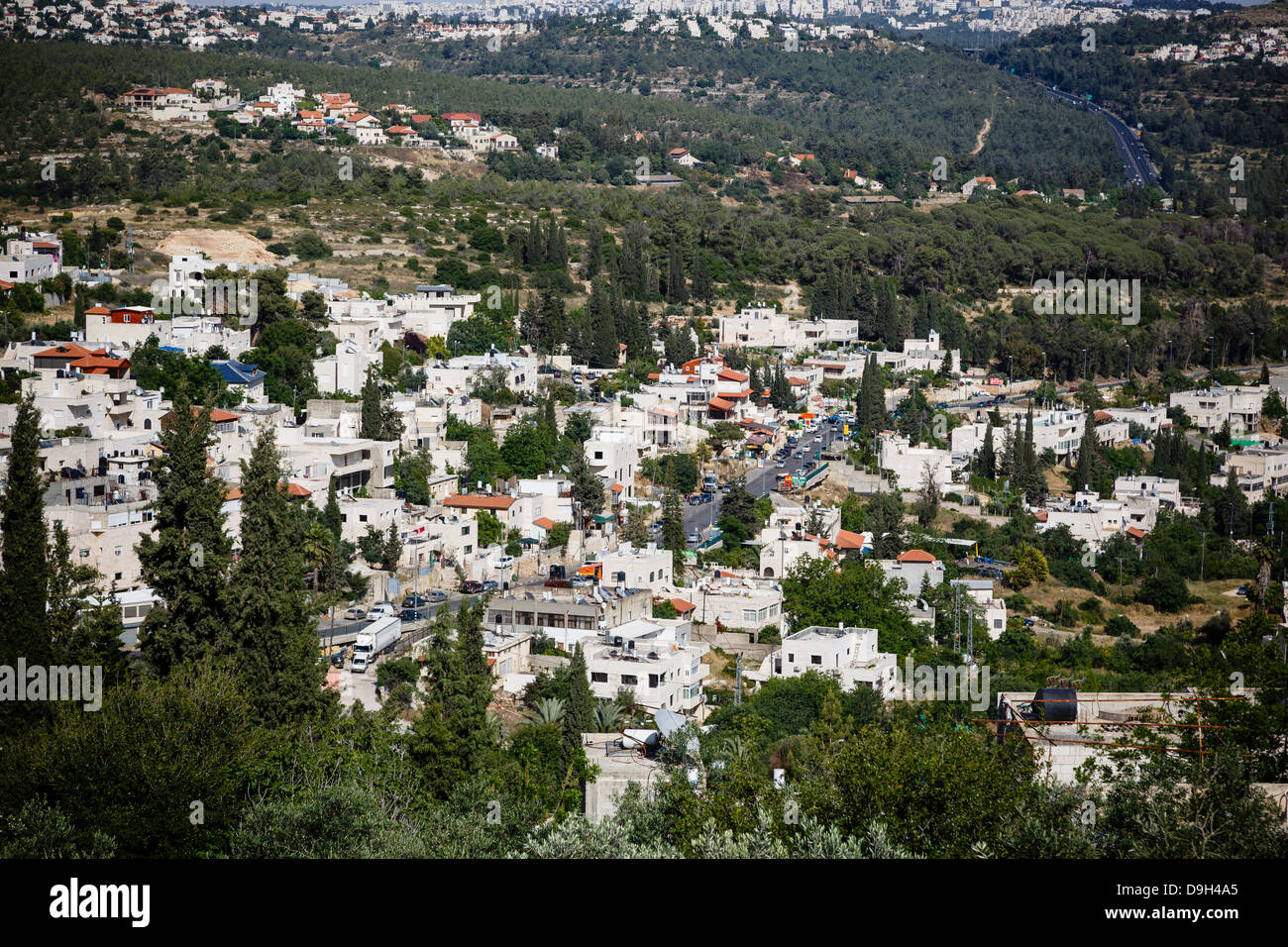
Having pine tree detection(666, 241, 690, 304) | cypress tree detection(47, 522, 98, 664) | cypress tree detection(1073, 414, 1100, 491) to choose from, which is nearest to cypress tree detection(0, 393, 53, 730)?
cypress tree detection(47, 522, 98, 664)

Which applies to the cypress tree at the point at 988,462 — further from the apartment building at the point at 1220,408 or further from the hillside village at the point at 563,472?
the apartment building at the point at 1220,408

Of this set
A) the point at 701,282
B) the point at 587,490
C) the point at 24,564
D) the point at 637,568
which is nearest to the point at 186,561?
the point at 24,564

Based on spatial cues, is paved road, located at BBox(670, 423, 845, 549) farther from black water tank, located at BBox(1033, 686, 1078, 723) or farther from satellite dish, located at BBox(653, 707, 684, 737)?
black water tank, located at BBox(1033, 686, 1078, 723)

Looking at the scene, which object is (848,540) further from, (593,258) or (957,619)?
(593,258)

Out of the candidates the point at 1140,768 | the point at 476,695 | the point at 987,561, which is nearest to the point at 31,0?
the point at 987,561

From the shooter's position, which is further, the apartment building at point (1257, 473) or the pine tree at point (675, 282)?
the pine tree at point (675, 282)

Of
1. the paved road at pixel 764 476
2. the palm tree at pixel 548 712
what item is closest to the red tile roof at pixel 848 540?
the paved road at pixel 764 476
